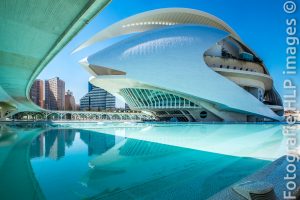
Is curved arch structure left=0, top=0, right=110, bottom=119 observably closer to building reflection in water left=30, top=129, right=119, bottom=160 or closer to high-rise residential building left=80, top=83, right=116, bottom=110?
building reflection in water left=30, top=129, right=119, bottom=160

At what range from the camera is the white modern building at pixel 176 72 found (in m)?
23.8

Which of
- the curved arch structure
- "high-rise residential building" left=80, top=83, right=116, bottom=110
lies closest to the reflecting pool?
the curved arch structure

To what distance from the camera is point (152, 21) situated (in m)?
29.6

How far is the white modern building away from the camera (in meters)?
23.8

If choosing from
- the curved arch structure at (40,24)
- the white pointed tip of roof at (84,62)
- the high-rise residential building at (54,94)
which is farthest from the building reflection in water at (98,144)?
the high-rise residential building at (54,94)

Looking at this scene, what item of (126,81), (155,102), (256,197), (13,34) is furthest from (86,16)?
(155,102)

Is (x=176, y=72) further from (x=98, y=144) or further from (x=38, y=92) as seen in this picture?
(x=38, y=92)

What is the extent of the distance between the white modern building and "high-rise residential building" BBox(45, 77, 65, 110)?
190ft

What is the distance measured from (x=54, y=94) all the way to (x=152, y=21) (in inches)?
2479

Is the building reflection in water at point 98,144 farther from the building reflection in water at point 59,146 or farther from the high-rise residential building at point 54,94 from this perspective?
the high-rise residential building at point 54,94

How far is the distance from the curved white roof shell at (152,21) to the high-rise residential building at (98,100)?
57.8 m

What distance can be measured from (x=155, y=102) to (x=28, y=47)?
20.6 meters

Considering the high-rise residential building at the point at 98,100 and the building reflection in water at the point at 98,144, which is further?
the high-rise residential building at the point at 98,100

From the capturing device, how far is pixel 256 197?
2.27 m
